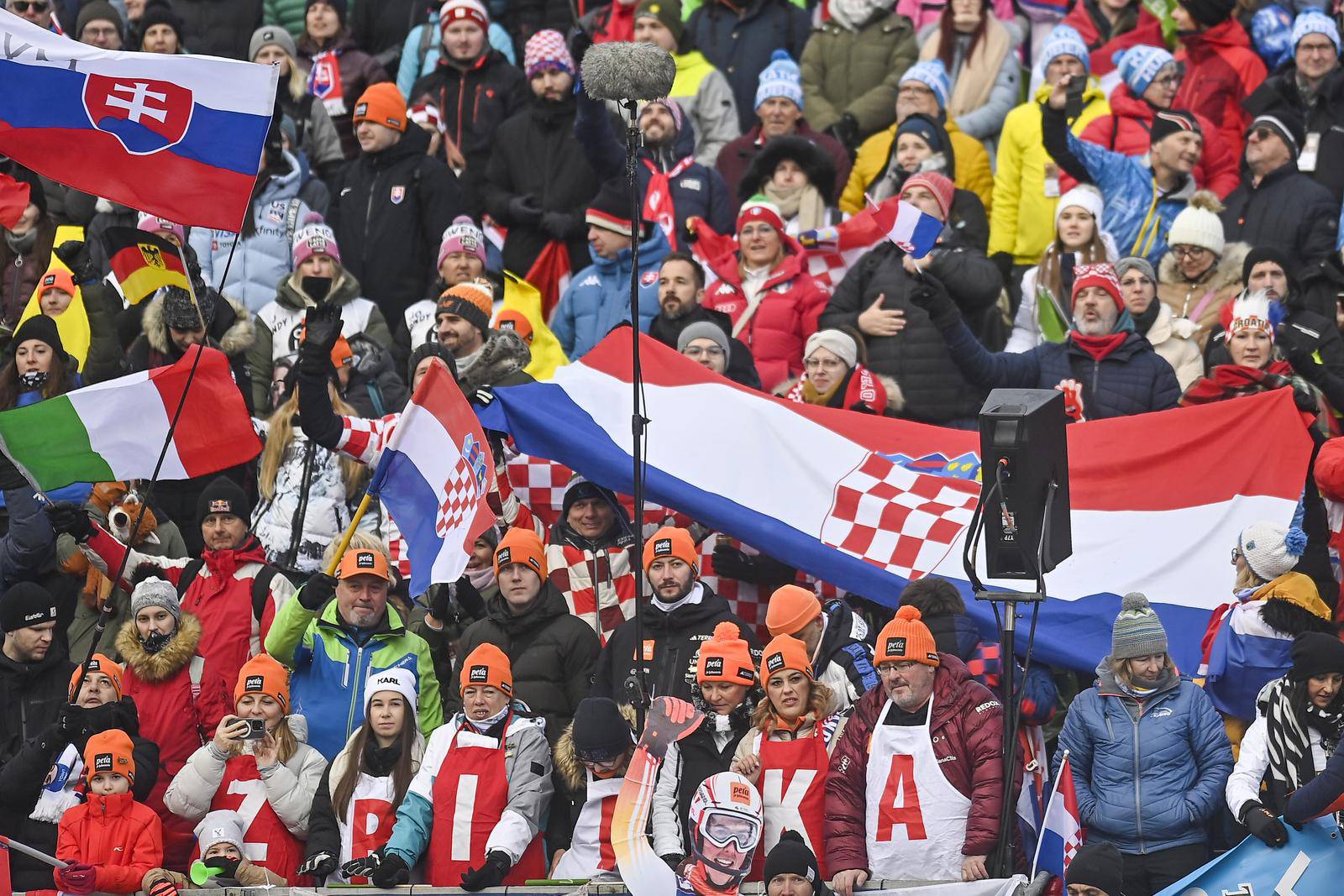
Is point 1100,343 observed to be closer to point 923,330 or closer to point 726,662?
point 923,330

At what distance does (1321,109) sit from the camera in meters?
14.8

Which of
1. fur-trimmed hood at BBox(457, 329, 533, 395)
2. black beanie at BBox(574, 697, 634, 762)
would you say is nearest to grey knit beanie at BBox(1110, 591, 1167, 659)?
black beanie at BBox(574, 697, 634, 762)

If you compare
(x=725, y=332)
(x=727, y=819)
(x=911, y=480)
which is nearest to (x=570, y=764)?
(x=727, y=819)

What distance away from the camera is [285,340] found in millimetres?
13539

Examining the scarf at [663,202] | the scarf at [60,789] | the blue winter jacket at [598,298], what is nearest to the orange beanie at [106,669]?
the scarf at [60,789]

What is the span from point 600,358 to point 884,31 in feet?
15.2

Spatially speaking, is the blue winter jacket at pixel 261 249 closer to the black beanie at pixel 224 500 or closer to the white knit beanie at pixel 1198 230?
the black beanie at pixel 224 500

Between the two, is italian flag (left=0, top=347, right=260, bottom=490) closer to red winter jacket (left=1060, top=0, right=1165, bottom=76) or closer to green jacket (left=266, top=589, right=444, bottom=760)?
green jacket (left=266, top=589, right=444, bottom=760)

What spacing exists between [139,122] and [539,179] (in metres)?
5.64

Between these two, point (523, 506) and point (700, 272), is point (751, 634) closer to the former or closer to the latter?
point (523, 506)

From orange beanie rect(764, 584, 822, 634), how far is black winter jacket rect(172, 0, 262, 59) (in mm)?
8257

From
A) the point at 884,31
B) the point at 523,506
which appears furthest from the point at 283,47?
the point at 523,506

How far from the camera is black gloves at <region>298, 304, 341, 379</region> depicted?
34.6 ft

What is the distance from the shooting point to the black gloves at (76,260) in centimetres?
1391
